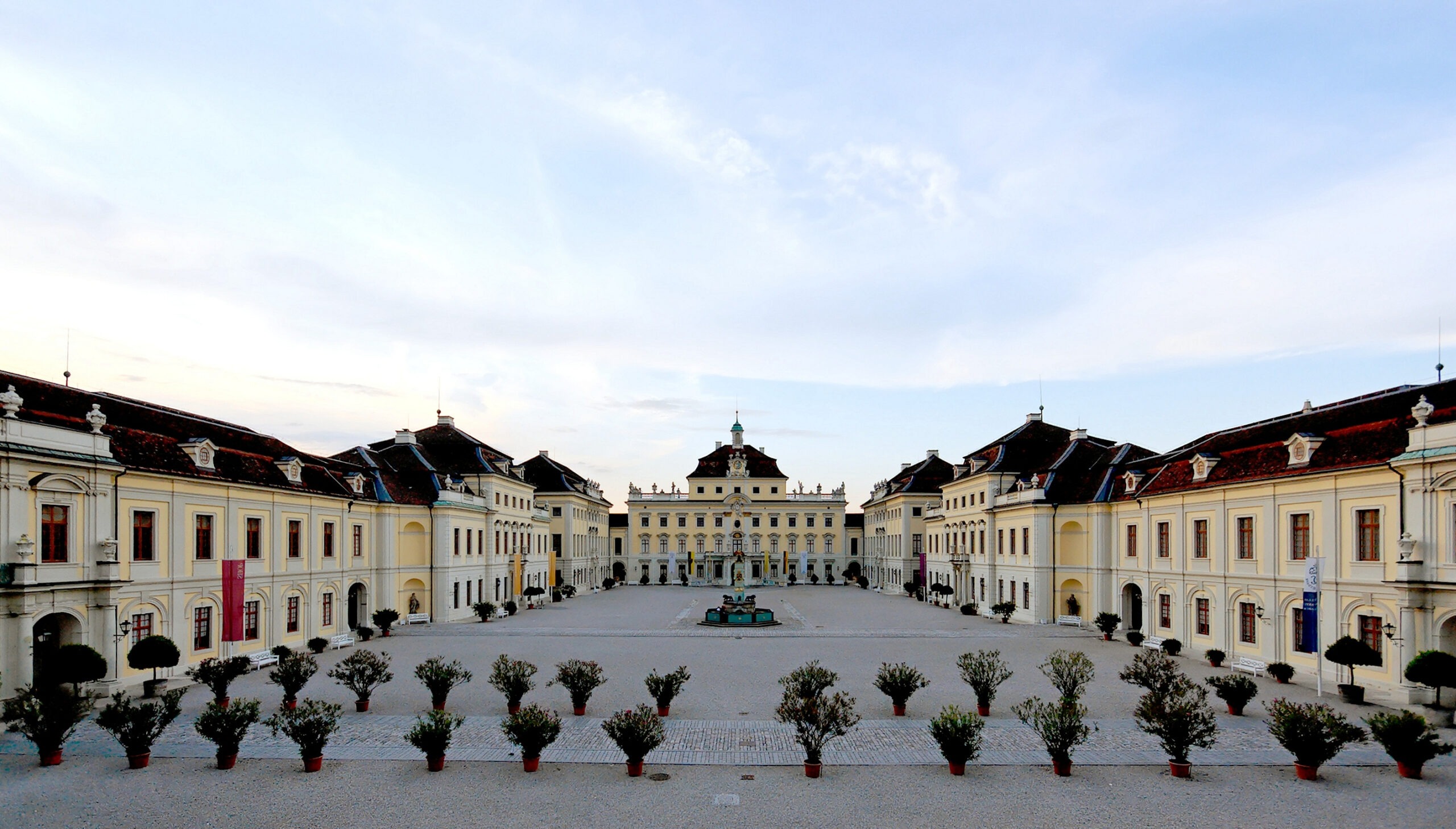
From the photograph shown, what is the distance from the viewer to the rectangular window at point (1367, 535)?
25.8 meters

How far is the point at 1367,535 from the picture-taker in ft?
86.3

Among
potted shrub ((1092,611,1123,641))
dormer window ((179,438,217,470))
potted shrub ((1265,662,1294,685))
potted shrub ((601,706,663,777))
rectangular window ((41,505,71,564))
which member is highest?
dormer window ((179,438,217,470))

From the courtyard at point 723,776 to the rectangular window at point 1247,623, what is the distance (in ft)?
12.6

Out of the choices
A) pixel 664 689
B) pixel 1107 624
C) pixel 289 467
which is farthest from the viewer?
pixel 1107 624

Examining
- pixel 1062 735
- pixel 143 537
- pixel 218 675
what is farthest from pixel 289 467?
pixel 1062 735

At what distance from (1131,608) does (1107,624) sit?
166 inches

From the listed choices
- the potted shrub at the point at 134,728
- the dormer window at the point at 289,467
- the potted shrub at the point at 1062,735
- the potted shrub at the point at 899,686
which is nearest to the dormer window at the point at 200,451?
the dormer window at the point at 289,467

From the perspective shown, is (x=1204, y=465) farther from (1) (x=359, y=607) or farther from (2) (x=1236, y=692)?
(1) (x=359, y=607)

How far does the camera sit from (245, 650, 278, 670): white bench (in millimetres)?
31316

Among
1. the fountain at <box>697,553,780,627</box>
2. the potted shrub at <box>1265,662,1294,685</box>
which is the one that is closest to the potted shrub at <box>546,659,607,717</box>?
the potted shrub at <box>1265,662,1294,685</box>

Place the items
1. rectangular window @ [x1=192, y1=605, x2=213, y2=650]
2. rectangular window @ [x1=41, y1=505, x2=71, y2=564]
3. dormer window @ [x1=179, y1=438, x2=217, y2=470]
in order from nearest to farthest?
rectangular window @ [x1=41, y1=505, x2=71, y2=564], rectangular window @ [x1=192, y1=605, x2=213, y2=650], dormer window @ [x1=179, y1=438, x2=217, y2=470]

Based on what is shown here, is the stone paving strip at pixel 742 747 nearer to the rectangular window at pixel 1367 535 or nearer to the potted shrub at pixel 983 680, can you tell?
the potted shrub at pixel 983 680

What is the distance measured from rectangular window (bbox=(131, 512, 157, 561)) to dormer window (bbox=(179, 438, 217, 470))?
284cm

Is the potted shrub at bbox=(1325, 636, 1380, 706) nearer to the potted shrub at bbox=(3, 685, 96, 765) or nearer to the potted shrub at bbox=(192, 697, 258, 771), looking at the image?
the potted shrub at bbox=(192, 697, 258, 771)
